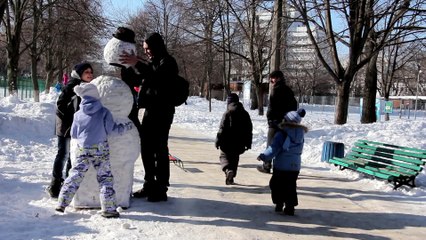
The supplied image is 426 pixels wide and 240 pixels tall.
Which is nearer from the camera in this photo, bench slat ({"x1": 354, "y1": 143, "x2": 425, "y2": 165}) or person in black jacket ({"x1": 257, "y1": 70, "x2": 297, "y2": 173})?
bench slat ({"x1": 354, "y1": 143, "x2": 425, "y2": 165})

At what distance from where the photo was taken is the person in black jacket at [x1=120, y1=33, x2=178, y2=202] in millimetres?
5602

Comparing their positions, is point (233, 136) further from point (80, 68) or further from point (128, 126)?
point (80, 68)

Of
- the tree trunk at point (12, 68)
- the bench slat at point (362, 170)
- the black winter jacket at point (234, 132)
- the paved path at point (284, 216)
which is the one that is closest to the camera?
the paved path at point (284, 216)

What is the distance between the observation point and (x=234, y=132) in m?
7.71

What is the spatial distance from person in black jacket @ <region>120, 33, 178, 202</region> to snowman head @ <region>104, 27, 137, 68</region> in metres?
0.24

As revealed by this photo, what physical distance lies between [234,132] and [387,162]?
2849mm

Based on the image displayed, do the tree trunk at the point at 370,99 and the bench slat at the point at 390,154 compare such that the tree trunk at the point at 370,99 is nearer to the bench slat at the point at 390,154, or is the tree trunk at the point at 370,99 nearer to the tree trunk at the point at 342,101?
the tree trunk at the point at 342,101

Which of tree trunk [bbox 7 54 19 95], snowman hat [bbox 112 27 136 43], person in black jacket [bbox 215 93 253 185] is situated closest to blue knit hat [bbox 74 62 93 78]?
snowman hat [bbox 112 27 136 43]

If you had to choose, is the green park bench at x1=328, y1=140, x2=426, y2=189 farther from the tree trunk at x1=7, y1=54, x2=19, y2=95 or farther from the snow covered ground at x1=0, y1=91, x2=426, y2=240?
the tree trunk at x1=7, y1=54, x2=19, y2=95

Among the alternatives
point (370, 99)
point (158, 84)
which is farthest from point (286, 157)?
point (370, 99)

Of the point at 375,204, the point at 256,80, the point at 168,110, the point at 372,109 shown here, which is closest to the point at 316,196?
the point at 375,204

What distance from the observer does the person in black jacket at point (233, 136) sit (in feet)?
24.9

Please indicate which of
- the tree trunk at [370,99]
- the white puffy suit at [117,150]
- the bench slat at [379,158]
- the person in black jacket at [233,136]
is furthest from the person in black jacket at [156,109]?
the tree trunk at [370,99]

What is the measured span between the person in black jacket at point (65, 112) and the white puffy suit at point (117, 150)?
0.42m
